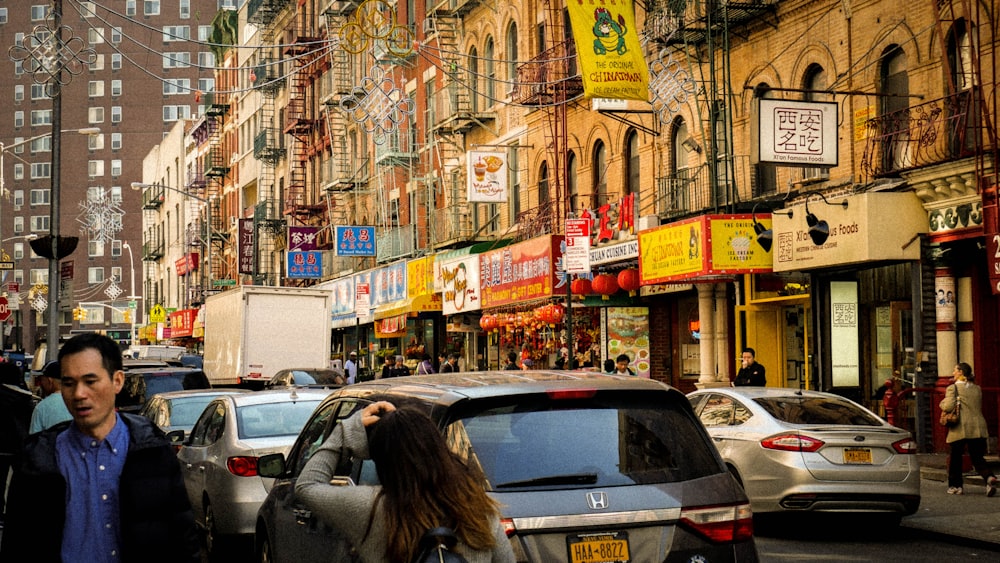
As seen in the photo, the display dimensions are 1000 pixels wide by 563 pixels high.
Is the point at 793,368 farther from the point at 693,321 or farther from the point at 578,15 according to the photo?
the point at 578,15

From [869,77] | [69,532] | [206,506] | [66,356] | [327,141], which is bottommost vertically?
[206,506]

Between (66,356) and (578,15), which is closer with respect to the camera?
(66,356)

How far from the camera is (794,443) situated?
1399cm

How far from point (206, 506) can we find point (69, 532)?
333 inches

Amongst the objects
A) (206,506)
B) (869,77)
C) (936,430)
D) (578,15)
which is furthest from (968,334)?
(206,506)

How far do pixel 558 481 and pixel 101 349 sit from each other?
7.51 ft

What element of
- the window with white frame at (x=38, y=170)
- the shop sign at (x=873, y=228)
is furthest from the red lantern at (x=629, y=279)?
the window with white frame at (x=38, y=170)

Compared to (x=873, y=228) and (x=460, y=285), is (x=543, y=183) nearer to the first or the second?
(x=460, y=285)

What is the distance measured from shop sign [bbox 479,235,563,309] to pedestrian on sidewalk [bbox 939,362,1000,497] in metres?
15.4

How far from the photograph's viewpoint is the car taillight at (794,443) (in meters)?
13.9

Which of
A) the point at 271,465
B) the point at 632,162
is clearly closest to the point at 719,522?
the point at 271,465

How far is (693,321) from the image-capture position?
1197 inches

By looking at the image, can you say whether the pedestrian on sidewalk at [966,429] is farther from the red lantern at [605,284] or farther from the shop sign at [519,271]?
the shop sign at [519,271]

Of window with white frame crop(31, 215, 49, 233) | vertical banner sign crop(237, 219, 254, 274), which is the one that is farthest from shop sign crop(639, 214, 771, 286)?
window with white frame crop(31, 215, 49, 233)
